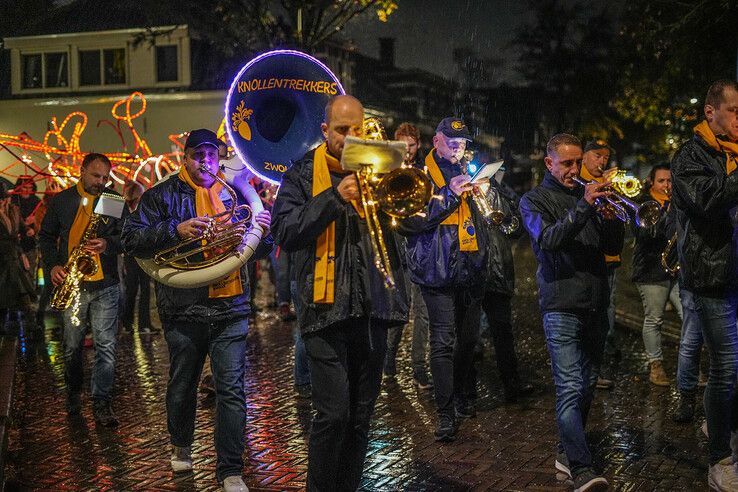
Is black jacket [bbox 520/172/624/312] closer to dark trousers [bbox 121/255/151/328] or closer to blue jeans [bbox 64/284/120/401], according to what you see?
blue jeans [bbox 64/284/120/401]

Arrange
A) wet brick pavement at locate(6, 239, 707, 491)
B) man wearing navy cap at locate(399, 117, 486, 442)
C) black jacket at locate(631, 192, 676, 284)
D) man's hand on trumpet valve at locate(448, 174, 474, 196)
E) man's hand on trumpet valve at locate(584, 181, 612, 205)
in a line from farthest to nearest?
black jacket at locate(631, 192, 676, 284) < man wearing navy cap at locate(399, 117, 486, 442) < man's hand on trumpet valve at locate(448, 174, 474, 196) < wet brick pavement at locate(6, 239, 707, 491) < man's hand on trumpet valve at locate(584, 181, 612, 205)

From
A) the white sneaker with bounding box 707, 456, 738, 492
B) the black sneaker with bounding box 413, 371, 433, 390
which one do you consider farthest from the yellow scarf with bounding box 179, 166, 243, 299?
the black sneaker with bounding box 413, 371, 433, 390

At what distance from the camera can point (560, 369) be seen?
5535 mm

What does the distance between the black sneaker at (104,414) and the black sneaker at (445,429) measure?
2.57m

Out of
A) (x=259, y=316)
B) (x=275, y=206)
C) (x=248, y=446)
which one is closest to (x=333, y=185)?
(x=275, y=206)

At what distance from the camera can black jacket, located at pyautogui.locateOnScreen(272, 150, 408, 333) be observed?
14.3 ft

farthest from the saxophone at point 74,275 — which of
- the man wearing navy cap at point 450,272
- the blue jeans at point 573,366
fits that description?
the blue jeans at point 573,366

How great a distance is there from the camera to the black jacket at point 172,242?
5691 millimetres

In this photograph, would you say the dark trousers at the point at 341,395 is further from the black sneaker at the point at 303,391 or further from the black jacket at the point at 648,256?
the black jacket at the point at 648,256

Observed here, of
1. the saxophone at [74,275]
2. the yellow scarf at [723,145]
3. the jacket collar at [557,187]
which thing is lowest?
the saxophone at [74,275]

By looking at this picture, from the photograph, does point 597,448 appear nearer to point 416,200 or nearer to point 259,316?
point 416,200

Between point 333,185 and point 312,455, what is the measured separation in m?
1.32

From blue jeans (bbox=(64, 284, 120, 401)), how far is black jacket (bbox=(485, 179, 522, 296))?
3.11 meters

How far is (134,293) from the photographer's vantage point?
41.5ft
